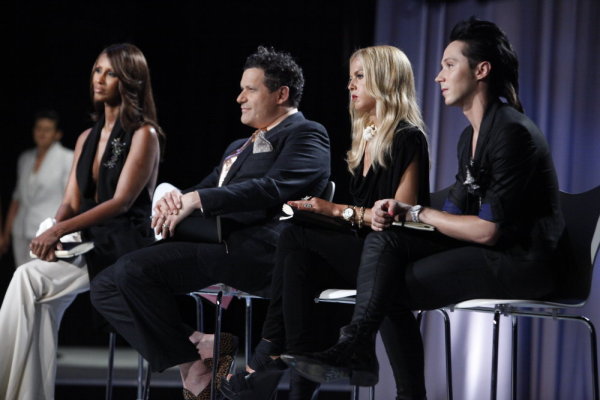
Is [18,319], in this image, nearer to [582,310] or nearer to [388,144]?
[388,144]

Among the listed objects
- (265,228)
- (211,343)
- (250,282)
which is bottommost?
(211,343)

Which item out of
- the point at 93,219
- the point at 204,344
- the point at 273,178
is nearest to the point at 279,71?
the point at 273,178

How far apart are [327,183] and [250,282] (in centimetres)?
50

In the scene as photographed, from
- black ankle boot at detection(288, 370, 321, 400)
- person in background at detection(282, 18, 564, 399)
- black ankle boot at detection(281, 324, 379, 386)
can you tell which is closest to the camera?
black ankle boot at detection(281, 324, 379, 386)

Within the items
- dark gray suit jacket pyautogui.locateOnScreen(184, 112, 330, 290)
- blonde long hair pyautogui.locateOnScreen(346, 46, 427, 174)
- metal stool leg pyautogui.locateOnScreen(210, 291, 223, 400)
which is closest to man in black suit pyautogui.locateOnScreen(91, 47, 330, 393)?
dark gray suit jacket pyautogui.locateOnScreen(184, 112, 330, 290)

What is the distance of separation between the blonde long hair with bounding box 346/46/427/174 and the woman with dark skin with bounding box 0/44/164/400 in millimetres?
976

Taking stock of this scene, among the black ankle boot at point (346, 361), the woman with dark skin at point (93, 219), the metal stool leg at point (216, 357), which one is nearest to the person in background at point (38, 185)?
the woman with dark skin at point (93, 219)

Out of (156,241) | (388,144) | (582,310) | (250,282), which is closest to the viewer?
(388,144)

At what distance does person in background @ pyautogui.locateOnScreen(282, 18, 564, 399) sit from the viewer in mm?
2201

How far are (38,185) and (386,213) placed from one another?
4316 mm

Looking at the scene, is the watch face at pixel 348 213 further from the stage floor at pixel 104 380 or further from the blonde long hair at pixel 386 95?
the stage floor at pixel 104 380

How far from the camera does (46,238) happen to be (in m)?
3.24

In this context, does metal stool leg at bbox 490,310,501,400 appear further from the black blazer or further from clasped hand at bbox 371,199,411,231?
the black blazer

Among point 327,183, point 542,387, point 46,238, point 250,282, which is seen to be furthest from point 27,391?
point 542,387
